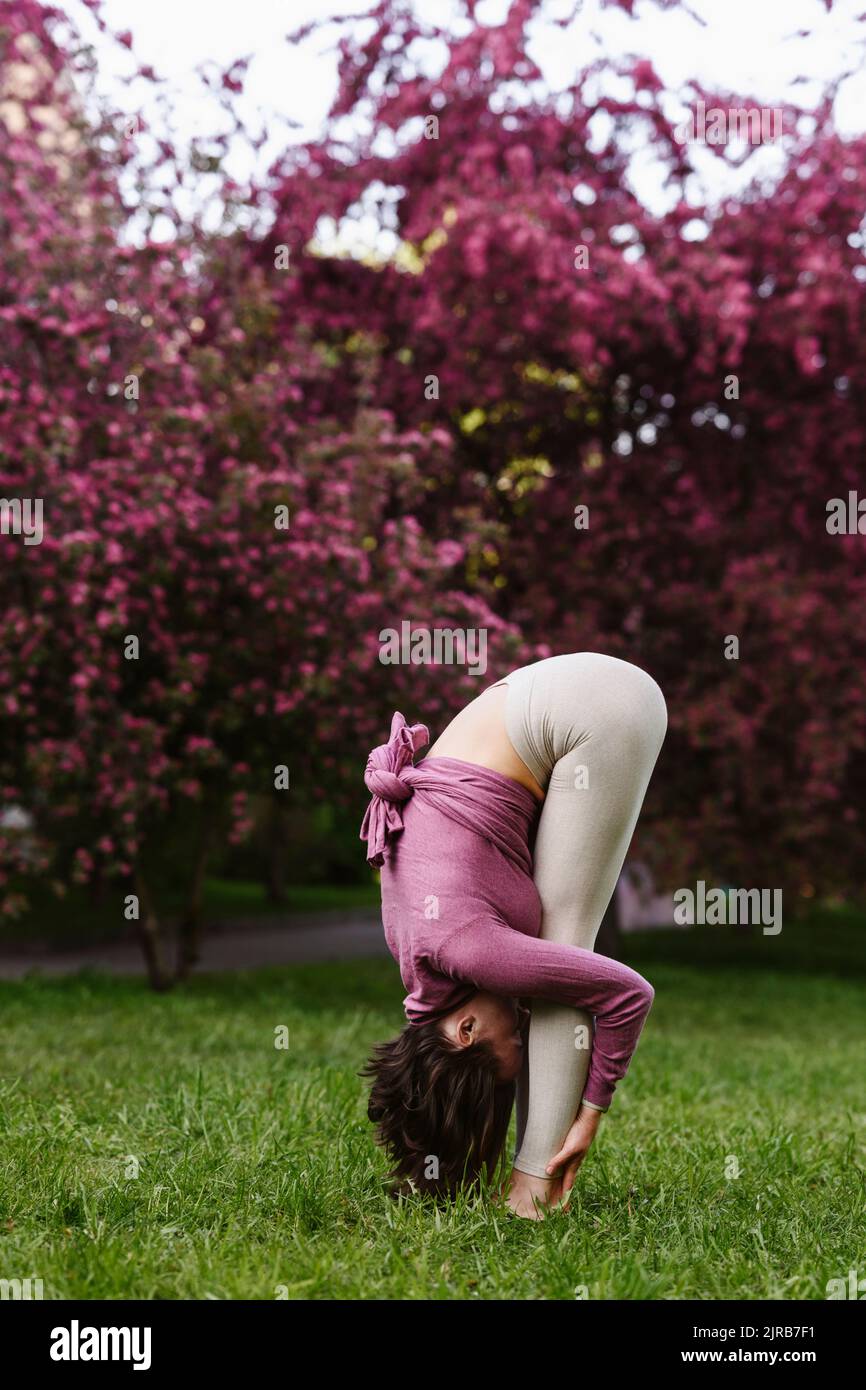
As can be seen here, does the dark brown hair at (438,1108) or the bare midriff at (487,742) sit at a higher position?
the bare midriff at (487,742)

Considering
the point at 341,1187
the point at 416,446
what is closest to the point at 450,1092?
the point at 341,1187

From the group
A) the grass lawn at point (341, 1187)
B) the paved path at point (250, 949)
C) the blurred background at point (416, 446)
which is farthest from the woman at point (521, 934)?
the paved path at point (250, 949)

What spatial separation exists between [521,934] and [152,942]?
22.0 feet

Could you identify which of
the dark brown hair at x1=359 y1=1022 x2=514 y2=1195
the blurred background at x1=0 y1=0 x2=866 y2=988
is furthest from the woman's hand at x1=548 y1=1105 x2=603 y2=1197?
the blurred background at x1=0 y1=0 x2=866 y2=988

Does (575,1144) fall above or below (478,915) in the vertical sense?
below

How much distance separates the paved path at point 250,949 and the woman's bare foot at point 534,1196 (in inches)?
288

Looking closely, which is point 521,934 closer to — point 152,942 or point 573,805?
point 573,805

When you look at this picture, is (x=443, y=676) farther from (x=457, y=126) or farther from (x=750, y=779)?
(x=457, y=126)

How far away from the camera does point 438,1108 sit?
2.72 meters

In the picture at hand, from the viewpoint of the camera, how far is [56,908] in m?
17.5

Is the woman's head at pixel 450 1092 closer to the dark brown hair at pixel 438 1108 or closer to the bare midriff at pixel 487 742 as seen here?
the dark brown hair at pixel 438 1108

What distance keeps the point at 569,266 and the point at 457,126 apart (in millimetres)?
1709

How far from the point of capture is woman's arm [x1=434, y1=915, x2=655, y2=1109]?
8.57 feet

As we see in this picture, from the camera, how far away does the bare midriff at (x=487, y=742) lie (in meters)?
2.79
